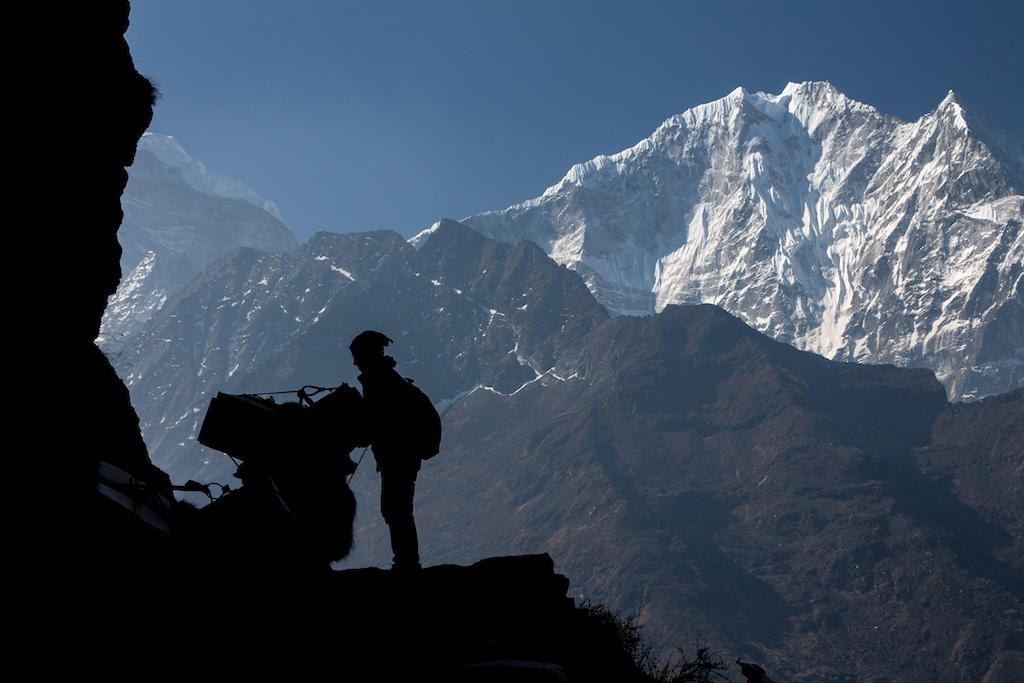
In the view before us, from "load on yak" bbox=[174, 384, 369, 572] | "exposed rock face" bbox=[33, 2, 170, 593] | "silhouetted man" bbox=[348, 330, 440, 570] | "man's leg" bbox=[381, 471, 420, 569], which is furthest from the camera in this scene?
"load on yak" bbox=[174, 384, 369, 572]

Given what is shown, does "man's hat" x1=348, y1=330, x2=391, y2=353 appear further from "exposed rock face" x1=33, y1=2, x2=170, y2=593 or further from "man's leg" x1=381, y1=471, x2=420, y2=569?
"exposed rock face" x1=33, y1=2, x2=170, y2=593

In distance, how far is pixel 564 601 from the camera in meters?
11.3

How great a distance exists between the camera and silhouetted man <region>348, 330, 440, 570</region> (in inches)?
409

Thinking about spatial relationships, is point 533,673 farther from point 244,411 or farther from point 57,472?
point 244,411

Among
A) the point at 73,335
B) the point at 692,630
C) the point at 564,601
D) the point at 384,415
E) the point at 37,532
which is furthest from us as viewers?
the point at 692,630

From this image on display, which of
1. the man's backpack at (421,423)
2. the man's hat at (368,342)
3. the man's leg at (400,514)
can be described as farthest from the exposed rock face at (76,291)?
the man's leg at (400,514)

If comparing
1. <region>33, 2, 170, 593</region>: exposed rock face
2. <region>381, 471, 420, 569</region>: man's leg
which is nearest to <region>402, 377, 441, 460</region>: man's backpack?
<region>381, 471, 420, 569</region>: man's leg

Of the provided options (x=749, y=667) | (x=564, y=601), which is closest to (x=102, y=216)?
(x=564, y=601)

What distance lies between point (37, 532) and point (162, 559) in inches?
53.1

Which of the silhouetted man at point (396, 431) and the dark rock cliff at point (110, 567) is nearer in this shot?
the dark rock cliff at point (110, 567)

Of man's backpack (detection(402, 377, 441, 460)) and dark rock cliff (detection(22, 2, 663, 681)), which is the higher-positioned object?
man's backpack (detection(402, 377, 441, 460))

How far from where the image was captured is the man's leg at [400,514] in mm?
10516

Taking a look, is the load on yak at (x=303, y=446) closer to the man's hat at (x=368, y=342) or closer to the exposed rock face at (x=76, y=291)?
the man's hat at (x=368, y=342)

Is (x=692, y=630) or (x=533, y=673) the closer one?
(x=533, y=673)
